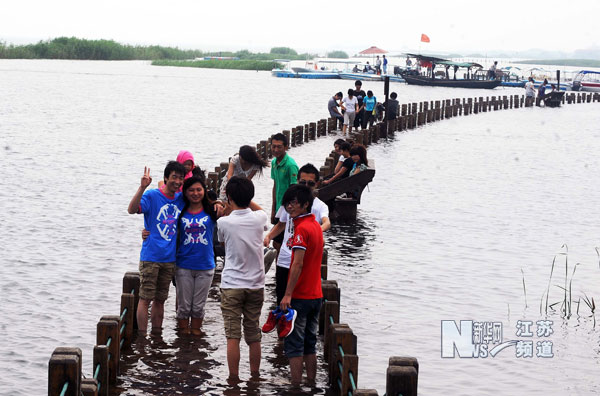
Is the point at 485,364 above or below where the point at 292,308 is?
below

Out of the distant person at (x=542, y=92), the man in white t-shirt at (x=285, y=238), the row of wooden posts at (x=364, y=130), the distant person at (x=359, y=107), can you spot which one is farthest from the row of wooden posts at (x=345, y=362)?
the distant person at (x=542, y=92)

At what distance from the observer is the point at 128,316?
9906 millimetres

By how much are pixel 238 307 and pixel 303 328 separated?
65 centimetres

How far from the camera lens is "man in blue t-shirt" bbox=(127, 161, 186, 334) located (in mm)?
9445

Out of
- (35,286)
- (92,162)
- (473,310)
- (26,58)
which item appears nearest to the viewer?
(473,310)

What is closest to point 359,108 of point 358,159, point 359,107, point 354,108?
point 359,107

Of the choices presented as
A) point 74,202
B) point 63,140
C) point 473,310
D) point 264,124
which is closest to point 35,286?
point 473,310

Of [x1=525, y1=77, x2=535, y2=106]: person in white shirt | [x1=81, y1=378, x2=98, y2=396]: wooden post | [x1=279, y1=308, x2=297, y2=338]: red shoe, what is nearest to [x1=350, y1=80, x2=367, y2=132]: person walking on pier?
[x1=279, y1=308, x2=297, y2=338]: red shoe

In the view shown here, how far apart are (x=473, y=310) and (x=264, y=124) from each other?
1515 inches

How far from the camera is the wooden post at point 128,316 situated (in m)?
9.77

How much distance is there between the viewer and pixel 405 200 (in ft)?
79.8

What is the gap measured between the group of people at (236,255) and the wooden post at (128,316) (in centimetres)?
15

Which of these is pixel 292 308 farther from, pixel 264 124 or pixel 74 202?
pixel 264 124

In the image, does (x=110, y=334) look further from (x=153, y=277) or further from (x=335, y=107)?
(x=335, y=107)
